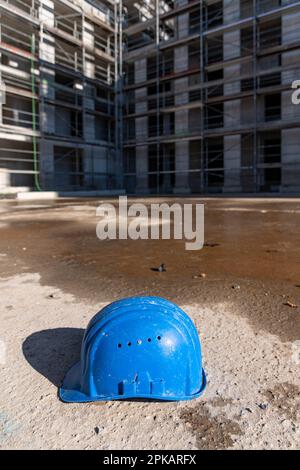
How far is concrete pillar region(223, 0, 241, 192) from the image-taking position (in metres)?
24.2

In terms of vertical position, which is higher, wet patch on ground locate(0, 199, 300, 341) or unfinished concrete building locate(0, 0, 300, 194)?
unfinished concrete building locate(0, 0, 300, 194)

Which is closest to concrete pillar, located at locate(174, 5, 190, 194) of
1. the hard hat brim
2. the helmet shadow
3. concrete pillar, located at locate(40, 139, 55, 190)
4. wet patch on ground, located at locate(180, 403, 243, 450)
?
concrete pillar, located at locate(40, 139, 55, 190)

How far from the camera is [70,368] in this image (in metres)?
2.07

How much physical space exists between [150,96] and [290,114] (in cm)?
1068

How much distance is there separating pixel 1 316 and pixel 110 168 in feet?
90.0

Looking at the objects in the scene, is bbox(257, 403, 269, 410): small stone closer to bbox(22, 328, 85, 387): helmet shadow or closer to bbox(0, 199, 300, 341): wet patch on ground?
bbox(0, 199, 300, 341): wet patch on ground

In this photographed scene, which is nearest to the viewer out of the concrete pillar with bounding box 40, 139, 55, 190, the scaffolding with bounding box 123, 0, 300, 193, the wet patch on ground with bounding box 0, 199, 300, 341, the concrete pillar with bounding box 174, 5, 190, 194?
the wet patch on ground with bounding box 0, 199, 300, 341

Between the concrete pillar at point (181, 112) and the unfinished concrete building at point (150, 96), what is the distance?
0.09 m

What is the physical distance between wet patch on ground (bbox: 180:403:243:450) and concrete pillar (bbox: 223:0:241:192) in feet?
75.8

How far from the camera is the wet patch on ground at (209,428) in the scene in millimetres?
1502

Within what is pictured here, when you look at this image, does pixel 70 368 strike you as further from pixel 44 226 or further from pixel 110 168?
pixel 110 168

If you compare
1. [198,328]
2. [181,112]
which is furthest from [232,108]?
[198,328]

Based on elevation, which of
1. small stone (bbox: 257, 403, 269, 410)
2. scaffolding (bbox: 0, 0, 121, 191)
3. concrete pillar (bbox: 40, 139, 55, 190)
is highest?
scaffolding (bbox: 0, 0, 121, 191)

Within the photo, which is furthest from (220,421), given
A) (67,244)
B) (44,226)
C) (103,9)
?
(103,9)
